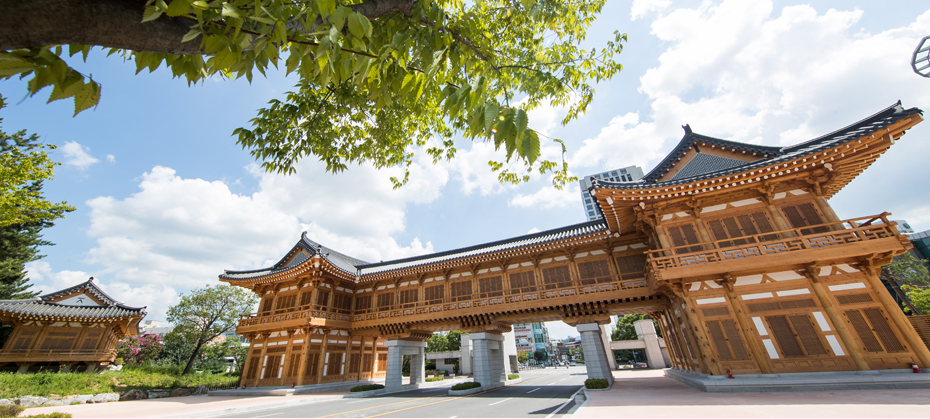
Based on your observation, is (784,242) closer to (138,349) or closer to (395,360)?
(395,360)

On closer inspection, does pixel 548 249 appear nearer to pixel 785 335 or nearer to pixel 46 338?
pixel 785 335

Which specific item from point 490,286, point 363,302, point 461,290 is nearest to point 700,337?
point 490,286

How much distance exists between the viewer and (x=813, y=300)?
31.9ft

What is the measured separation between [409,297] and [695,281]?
13.9 m

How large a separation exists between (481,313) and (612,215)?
7.61 metres

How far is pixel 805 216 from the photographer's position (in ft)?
35.3

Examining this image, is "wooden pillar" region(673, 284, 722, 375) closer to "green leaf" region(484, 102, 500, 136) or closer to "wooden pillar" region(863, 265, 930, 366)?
"wooden pillar" region(863, 265, 930, 366)

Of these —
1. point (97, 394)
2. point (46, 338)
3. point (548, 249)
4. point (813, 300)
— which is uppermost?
point (548, 249)

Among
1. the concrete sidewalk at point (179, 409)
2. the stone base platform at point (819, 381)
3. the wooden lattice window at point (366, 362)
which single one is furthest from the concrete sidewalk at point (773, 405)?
the wooden lattice window at point (366, 362)

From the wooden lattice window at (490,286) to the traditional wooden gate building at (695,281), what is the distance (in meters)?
0.05

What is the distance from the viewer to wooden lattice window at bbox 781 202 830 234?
414 inches

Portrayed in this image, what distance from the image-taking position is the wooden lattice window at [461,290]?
57.2 feet

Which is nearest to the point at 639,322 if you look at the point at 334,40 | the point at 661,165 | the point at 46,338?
the point at 661,165

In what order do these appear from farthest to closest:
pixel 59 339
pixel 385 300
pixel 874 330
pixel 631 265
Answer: pixel 59 339 → pixel 385 300 → pixel 631 265 → pixel 874 330
